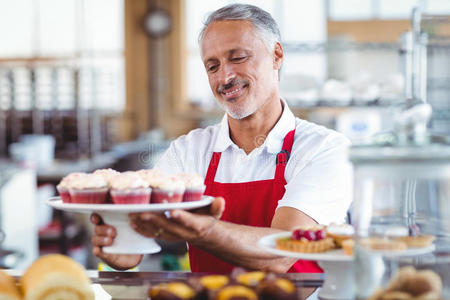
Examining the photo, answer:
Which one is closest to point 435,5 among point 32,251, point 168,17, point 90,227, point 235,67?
point 168,17

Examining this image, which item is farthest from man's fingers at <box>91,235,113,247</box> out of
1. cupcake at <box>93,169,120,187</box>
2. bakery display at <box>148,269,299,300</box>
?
bakery display at <box>148,269,299,300</box>

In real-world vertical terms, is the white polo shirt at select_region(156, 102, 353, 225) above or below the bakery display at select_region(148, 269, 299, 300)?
above

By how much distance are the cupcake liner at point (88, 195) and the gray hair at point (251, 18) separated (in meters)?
0.91

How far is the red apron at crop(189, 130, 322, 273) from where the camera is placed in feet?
5.93

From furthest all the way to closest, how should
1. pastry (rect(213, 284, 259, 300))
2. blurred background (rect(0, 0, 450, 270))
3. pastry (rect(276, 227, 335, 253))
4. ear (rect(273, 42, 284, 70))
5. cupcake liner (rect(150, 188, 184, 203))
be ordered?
1. blurred background (rect(0, 0, 450, 270))
2. ear (rect(273, 42, 284, 70))
3. cupcake liner (rect(150, 188, 184, 203))
4. pastry (rect(276, 227, 335, 253))
5. pastry (rect(213, 284, 259, 300))

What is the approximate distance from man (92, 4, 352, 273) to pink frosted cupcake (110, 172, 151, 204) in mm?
381

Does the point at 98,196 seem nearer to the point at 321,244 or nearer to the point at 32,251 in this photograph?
the point at 321,244

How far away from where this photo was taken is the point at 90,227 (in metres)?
5.48

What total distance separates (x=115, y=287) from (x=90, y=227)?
4.40m

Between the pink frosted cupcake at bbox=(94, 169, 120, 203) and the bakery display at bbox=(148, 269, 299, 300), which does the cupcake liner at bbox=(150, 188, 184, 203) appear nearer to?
the pink frosted cupcake at bbox=(94, 169, 120, 203)

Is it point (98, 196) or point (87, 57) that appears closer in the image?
point (98, 196)

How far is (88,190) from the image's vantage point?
48.8 inches

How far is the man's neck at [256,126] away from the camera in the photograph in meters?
2.02

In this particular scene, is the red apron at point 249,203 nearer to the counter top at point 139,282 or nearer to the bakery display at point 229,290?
the counter top at point 139,282
